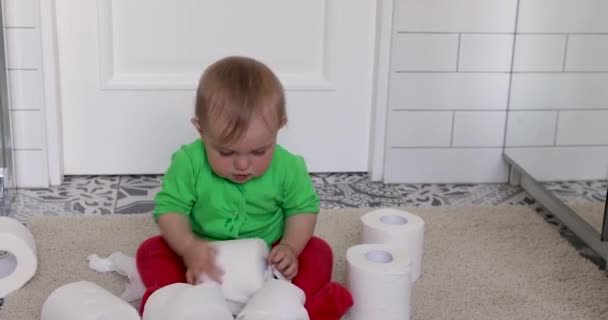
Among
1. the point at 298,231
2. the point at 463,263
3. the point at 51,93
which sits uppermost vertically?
the point at 51,93

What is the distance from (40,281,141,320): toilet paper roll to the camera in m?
1.07

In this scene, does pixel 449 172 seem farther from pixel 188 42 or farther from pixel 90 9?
pixel 90 9

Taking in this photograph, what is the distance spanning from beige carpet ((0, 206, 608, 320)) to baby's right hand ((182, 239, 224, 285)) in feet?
0.69

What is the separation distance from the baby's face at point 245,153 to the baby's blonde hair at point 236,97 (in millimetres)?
10

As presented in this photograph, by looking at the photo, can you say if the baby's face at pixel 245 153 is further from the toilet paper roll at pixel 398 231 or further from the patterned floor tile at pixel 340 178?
the patterned floor tile at pixel 340 178

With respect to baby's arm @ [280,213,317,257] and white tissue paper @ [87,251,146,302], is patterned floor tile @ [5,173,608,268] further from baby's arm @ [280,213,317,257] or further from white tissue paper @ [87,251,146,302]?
baby's arm @ [280,213,317,257]

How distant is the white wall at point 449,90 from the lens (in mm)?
1831

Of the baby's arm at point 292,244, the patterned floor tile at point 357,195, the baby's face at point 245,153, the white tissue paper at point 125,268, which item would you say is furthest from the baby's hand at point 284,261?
the patterned floor tile at point 357,195

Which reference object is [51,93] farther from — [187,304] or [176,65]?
[187,304]

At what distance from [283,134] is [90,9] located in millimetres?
531

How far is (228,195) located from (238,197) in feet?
0.05

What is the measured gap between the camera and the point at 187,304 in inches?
41.1

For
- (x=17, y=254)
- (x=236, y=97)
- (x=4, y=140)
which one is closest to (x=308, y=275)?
(x=236, y=97)

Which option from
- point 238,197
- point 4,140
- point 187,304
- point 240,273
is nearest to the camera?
point 187,304
